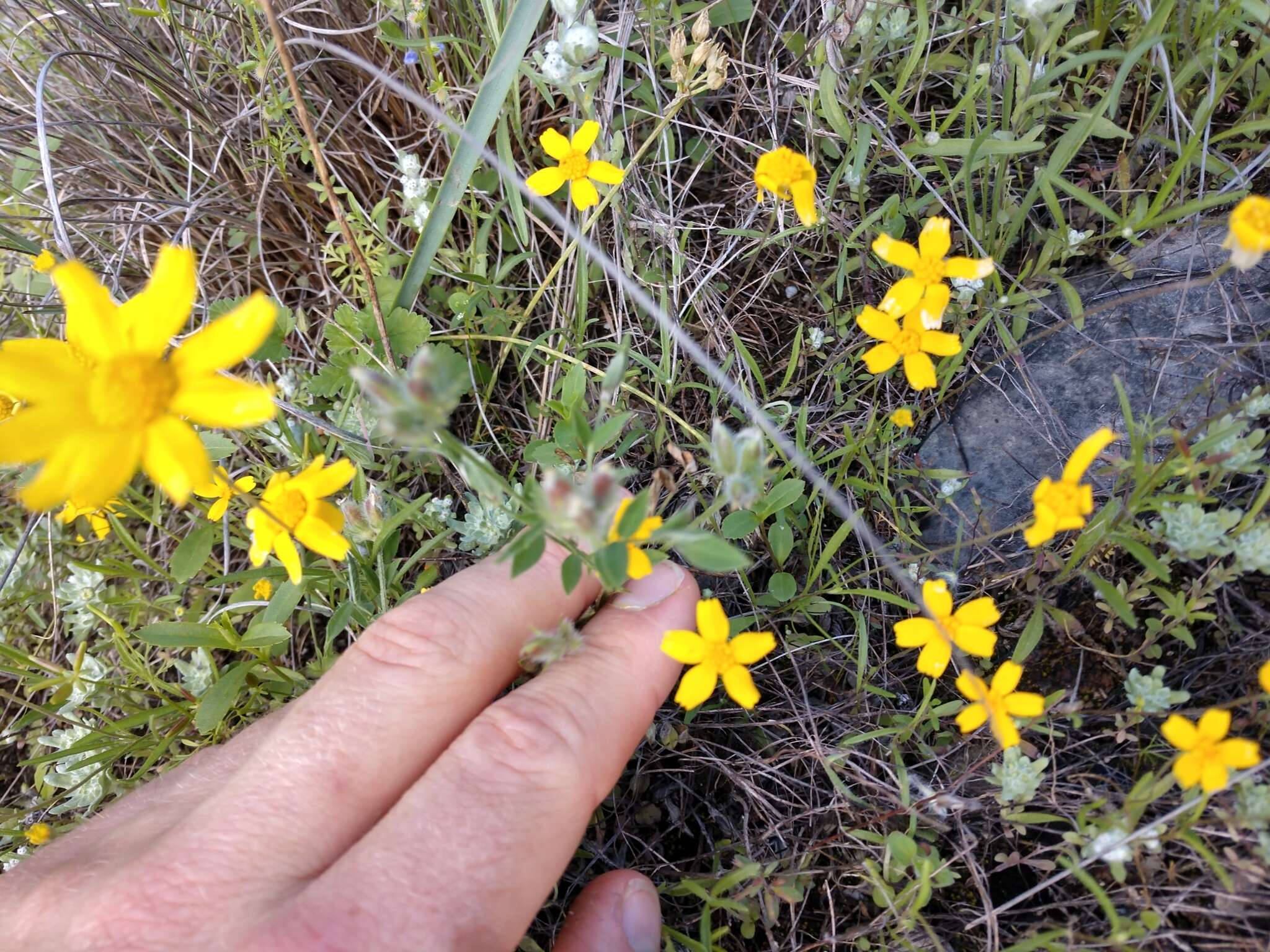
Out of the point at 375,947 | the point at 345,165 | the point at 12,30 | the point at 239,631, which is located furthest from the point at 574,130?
the point at 12,30

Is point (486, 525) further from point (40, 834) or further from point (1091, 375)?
point (1091, 375)

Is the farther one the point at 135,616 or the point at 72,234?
the point at 72,234

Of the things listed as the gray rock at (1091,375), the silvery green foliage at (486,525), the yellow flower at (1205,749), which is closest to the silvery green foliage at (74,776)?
the silvery green foliage at (486,525)

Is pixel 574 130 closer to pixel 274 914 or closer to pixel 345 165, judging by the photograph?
pixel 345 165

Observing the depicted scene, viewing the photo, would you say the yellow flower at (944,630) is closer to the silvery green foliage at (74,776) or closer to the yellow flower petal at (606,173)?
the yellow flower petal at (606,173)

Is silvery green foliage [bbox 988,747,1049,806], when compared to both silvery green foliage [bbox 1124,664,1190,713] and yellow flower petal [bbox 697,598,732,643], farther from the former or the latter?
yellow flower petal [bbox 697,598,732,643]

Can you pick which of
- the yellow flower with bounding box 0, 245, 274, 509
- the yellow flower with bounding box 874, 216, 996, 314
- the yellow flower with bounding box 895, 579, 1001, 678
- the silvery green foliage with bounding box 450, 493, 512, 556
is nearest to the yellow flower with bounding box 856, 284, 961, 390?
the yellow flower with bounding box 874, 216, 996, 314
